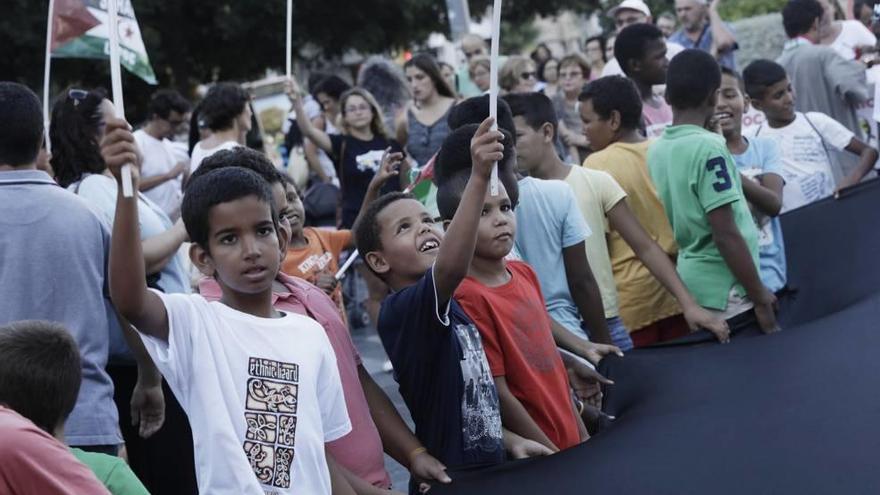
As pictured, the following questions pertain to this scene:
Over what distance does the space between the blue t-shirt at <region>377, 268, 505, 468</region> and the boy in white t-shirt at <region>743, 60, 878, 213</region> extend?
4220 millimetres

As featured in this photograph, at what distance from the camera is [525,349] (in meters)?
4.51

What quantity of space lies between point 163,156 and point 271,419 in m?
7.05

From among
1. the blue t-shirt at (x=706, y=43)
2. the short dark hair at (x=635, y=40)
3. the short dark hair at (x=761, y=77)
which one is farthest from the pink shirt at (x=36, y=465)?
the blue t-shirt at (x=706, y=43)

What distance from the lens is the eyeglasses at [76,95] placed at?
573cm

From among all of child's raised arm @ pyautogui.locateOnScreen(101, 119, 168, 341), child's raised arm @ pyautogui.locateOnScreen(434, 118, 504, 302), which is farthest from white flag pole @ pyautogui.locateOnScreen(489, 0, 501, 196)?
child's raised arm @ pyautogui.locateOnScreen(101, 119, 168, 341)

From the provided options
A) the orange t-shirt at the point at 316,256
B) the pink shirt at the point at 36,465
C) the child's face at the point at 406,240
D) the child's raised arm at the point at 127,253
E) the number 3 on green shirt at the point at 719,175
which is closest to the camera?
the pink shirt at the point at 36,465

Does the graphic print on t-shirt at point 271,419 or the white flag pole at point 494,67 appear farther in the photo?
the white flag pole at point 494,67

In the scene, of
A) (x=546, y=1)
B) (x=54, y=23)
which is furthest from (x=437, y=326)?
(x=546, y=1)

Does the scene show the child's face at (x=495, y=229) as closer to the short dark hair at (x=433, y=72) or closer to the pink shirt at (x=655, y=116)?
the pink shirt at (x=655, y=116)

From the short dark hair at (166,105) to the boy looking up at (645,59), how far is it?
386 cm

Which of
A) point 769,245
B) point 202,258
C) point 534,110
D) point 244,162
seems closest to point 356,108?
point 534,110

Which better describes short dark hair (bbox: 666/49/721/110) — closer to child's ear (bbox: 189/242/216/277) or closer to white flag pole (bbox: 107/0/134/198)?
child's ear (bbox: 189/242/216/277)

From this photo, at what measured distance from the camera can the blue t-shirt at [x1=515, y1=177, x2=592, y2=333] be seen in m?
5.52

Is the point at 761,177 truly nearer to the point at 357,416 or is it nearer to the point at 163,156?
the point at 357,416
